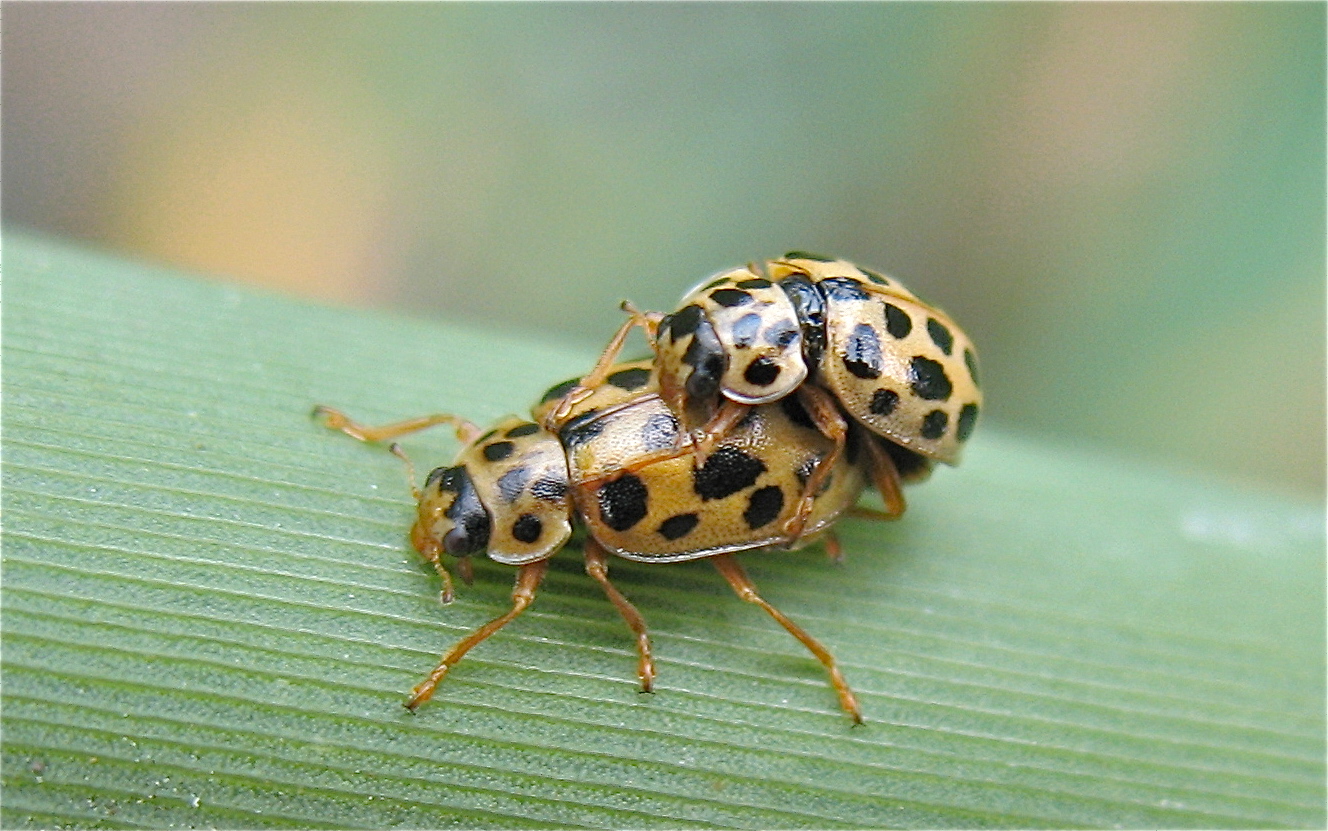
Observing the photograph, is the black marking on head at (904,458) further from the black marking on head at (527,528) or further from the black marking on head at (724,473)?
the black marking on head at (527,528)

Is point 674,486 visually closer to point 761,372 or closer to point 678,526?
point 678,526

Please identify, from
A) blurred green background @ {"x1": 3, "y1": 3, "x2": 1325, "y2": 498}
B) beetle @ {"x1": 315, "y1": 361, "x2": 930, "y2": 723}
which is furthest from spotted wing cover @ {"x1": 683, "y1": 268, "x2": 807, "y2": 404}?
blurred green background @ {"x1": 3, "y1": 3, "x2": 1325, "y2": 498}

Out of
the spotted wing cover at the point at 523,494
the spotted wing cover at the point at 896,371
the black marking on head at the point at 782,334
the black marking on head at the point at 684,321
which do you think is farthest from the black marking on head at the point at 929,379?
the spotted wing cover at the point at 523,494

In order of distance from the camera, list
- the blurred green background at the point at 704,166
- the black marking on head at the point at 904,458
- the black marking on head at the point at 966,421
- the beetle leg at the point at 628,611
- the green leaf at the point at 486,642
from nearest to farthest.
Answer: the green leaf at the point at 486,642, the beetle leg at the point at 628,611, the black marking on head at the point at 966,421, the black marking on head at the point at 904,458, the blurred green background at the point at 704,166

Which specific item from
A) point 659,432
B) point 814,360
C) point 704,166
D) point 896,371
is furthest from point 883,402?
point 704,166

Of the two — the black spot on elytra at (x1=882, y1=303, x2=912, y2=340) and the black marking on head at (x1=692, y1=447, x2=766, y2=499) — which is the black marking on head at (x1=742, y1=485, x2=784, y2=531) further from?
the black spot on elytra at (x1=882, y1=303, x2=912, y2=340)

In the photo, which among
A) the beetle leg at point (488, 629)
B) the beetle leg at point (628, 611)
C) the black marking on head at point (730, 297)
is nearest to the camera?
the beetle leg at point (488, 629)

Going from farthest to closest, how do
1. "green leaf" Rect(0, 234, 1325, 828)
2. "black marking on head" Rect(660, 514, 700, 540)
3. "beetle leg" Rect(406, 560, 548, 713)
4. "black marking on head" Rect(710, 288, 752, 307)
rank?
"black marking on head" Rect(710, 288, 752, 307) → "black marking on head" Rect(660, 514, 700, 540) → "beetle leg" Rect(406, 560, 548, 713) → "green leaf" Rect(0, 234, 1325, 828)

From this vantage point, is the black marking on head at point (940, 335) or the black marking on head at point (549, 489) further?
the black marking on head at point (940, 335)
